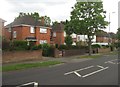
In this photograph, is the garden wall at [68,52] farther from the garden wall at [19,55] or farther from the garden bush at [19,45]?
the garden bush at [19,45]

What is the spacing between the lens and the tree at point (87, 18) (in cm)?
4466

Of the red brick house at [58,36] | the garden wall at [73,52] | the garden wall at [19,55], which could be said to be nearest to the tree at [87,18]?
the garden wall at [73,52]

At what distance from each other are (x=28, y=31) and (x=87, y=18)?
12829mm

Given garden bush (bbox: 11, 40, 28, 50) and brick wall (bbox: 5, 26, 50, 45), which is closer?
garden bush (bbox: 11, 40, 28, 50)

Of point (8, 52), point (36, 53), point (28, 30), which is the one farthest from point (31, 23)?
point (8, 52)

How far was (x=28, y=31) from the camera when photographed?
51.1m

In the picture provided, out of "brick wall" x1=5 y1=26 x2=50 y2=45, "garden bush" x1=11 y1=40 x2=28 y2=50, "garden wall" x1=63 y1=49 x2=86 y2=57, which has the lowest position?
"garden wall" x1=63 y1=49 x2=86 y2=57

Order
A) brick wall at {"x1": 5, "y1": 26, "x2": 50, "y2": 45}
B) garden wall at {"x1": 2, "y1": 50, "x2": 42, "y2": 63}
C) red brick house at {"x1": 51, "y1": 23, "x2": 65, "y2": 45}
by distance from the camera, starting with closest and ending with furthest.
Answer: garden wall at {"x1": 2, "y1": 50, "x2": 42, "y2": 63}, brick wall at {"x1": 5, "y1": 26, "x2": 50, "y2": 45}, red brick house at {"x1": 51, "y1": 23, "x2": 65, "y2": 45}

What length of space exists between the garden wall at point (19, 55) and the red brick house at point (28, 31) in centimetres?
1837

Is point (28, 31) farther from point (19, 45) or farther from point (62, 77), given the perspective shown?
point (62, 77)

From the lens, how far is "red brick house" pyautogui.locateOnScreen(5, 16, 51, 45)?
50434 millimetres

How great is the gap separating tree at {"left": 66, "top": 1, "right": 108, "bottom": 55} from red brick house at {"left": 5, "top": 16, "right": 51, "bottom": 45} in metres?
9.73

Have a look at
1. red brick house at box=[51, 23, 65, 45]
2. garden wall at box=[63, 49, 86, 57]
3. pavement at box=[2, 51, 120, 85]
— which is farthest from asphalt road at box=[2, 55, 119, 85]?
red brick house at box=[51, 23, 65, 45]

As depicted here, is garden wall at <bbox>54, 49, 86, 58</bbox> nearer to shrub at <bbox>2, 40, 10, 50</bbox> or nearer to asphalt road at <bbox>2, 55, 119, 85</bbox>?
shrub at <bbox>2, 40, 10, 50</bbox>
